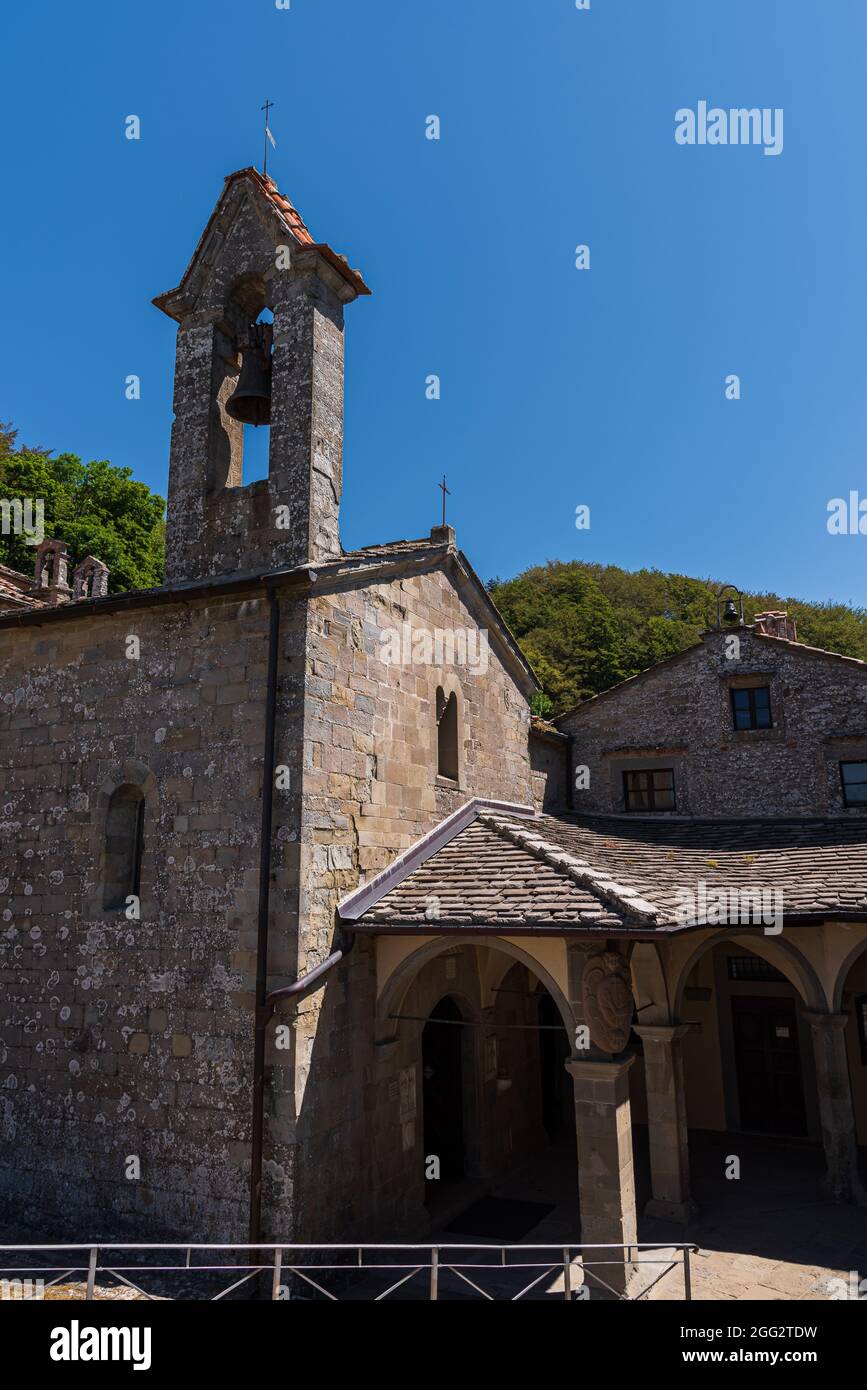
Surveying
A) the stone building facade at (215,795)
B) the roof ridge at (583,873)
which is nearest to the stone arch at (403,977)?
the stone building facade at (215,795)

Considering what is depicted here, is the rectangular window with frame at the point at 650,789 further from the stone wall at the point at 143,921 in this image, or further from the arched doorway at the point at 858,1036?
the stone wall at the point at 143,921

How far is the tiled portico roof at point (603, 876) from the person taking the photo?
785 centimetres

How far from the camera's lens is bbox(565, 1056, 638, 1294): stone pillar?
24.8 ft

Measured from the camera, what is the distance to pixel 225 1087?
7793mm

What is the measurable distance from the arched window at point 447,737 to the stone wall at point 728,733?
18.9 feet

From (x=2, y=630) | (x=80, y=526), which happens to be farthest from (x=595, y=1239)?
(x=80, y=526)

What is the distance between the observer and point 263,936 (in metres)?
7.91

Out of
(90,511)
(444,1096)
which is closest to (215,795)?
(444,1096)

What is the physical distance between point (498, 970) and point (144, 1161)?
4.83 metres

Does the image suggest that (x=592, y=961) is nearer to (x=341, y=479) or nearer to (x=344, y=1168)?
(x=344, y=1168)

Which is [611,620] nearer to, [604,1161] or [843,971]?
[843,971]

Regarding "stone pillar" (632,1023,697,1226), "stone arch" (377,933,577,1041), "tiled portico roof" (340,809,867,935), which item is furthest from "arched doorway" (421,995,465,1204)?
"tiled portico roof" (340,809,867,935)

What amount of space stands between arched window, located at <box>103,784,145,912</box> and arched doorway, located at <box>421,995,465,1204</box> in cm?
411

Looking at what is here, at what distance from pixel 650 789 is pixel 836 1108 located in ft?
21.4
